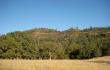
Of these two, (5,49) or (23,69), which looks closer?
(23,69)

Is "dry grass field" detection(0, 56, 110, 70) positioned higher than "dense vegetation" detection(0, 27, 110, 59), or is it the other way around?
"dense vegetation" detection(0, 27, 110, 59)

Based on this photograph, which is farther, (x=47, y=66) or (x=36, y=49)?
(x=36, y=49)

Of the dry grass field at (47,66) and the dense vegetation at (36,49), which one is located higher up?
the dense vegetation at (36,49)

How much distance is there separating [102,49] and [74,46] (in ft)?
27.8

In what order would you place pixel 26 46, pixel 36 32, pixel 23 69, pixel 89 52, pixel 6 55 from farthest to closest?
pixel 36 32 < pixel 89 52 < pixel 26 46 < pixel 6 55 < pixel 23 69

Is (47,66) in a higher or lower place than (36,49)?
lower

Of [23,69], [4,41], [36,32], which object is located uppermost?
[36,32]

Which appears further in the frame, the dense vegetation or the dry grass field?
the dense vegetation

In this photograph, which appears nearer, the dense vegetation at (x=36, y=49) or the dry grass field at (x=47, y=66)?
the dry grass field at (x=47, y=66)

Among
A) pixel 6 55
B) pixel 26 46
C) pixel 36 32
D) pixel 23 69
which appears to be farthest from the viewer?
pixel 36 32

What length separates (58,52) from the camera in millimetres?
61094

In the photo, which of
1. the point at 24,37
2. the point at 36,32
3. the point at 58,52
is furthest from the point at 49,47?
the point at 36,32

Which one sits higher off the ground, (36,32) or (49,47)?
(36,32)

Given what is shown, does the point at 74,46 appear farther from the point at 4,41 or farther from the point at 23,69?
the point at 23,69
